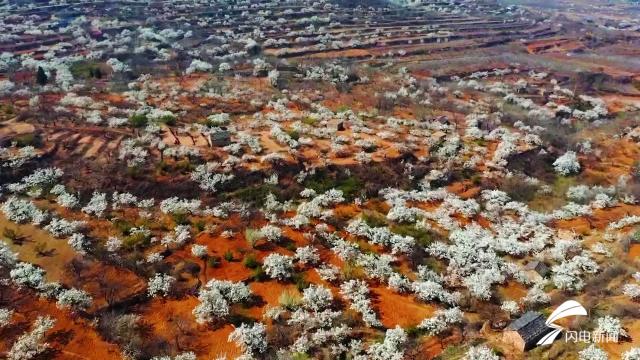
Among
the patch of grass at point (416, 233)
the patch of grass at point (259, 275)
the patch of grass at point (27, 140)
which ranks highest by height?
the patch of grass at point (27, 140)

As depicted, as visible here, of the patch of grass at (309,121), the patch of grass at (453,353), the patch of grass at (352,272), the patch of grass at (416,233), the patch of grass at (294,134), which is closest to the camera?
the patch of grass at (453,353)

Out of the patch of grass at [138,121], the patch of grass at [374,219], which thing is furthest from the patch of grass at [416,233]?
the patch of grass at [138,121]

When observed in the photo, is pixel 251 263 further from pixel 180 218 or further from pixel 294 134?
pixel 294 134

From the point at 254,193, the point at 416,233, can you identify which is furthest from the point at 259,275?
the point at 416,233

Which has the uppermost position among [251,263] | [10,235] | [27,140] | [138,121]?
[27,140]

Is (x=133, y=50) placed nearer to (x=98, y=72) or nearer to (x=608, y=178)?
(x=98, y=72)

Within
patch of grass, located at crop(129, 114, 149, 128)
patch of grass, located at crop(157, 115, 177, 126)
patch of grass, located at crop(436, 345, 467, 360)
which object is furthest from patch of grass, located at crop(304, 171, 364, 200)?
patch of grass, located at crop(129, 114, 149, 128)

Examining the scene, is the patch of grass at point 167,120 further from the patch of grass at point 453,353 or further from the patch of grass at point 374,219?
the patch of grass at point 453,353

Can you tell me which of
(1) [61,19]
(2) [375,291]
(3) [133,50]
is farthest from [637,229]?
(1) [61,19]

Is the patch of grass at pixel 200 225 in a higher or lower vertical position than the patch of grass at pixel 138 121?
lower
